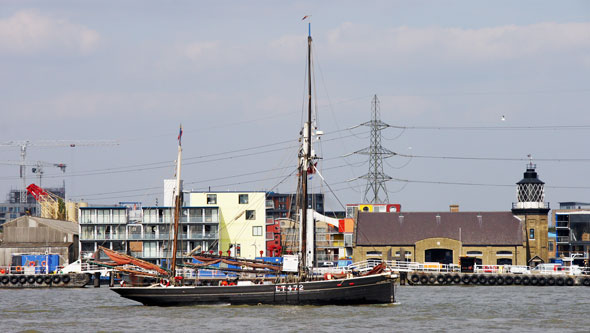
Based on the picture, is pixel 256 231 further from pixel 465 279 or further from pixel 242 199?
pixel 465 279

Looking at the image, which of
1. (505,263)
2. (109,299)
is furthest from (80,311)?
(505,263)

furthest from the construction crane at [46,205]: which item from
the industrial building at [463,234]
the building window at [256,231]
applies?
the industrial building at [463,234]

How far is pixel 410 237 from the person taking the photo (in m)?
121

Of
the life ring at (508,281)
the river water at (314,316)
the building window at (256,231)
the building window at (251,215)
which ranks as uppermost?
the building window at (251,215)

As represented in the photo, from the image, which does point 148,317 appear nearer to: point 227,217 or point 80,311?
point 80,311

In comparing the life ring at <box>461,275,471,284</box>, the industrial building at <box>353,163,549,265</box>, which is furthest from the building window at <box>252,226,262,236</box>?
the life ring at <box>461,275,471,284</box>

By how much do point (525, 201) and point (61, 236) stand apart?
201ft

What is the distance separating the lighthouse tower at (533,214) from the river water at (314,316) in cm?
4364

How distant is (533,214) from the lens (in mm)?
122938

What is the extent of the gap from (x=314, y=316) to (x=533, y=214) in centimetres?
7077

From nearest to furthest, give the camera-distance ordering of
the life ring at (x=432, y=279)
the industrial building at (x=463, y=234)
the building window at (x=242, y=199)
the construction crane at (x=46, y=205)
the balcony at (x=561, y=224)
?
the life ring at (x=432, y=279) < the industrial building at (x=463, y=234) < the building window at (x=242, y=199) < the balcony at (x=561, y=224) < the construction crane at (x=46, y=205)

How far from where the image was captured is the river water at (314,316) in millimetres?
53281

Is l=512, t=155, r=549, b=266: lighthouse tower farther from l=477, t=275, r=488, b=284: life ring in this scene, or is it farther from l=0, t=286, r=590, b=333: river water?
l=0, t=286, r=590, b=333: river water

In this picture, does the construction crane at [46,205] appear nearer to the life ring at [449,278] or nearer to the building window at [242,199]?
the building window at [242,199]
